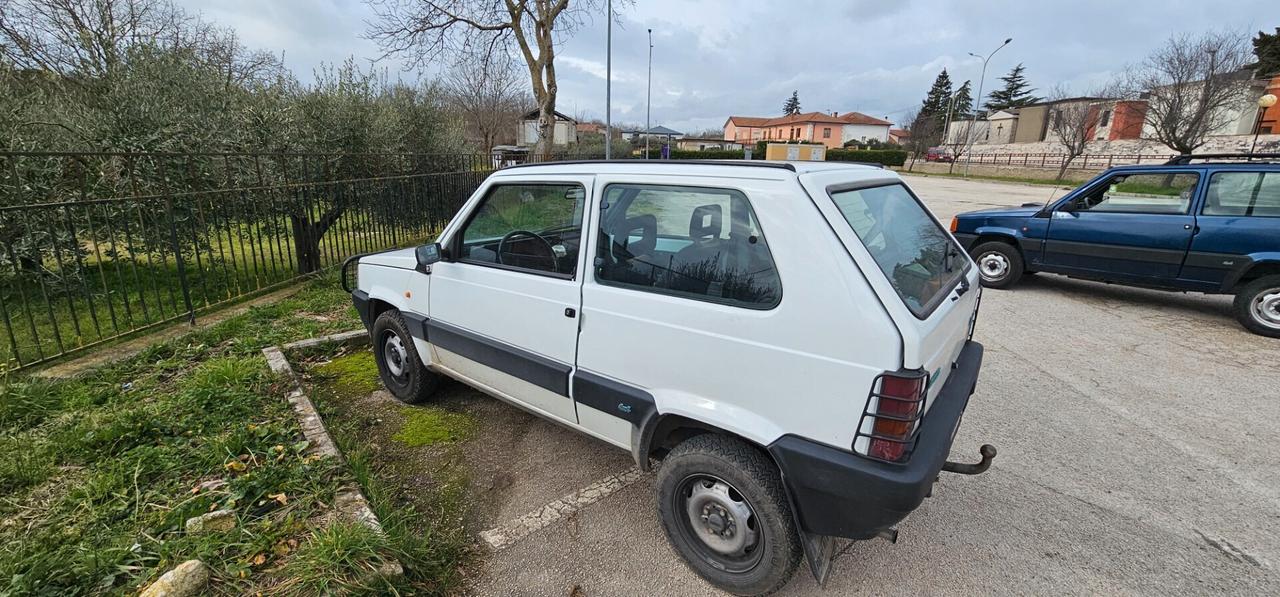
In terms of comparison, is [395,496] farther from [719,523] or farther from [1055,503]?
[1055,503]

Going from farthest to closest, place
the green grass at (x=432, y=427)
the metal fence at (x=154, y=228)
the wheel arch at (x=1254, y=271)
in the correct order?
the wheel arch at (x=1254, y=271) < the metal fence at (x=154, y=228) < the green grass at (x=432, y=427)

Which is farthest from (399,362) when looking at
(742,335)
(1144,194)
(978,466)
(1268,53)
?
(1268,53)

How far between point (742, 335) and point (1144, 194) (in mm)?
7202

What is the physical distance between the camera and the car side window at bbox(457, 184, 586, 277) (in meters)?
2.79

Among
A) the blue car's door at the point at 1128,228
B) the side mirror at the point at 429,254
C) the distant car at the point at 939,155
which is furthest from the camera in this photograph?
the distant car at the point at 939,155

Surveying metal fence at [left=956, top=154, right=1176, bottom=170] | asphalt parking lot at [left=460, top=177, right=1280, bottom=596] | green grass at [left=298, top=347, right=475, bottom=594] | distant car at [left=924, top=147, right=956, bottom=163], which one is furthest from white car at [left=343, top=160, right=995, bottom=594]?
distant car at [left=924, top=147, right=956, bottom=163]

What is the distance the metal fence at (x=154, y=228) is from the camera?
5051 millimetres

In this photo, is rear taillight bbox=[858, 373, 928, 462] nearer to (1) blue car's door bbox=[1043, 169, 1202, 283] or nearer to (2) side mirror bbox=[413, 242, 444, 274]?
(2) side mirror bbox=[413, 242, 444, 274]

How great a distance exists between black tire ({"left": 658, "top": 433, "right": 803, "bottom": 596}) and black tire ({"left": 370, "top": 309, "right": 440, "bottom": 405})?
2154mm

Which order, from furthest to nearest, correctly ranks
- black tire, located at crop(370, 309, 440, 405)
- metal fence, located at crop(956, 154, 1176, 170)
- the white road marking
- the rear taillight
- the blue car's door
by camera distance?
1. metal fence, located at crop(956, 154, 1176, 170)
2. the blue car's door
3. black tire, located at crop(370, 309, 440, 405)
4. the white road marking
5. the rear taillight

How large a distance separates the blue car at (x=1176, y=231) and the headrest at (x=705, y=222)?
21.9ft

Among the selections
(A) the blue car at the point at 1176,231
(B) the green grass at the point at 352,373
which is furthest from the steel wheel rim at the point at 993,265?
(B) the green grass at the point at 352,373

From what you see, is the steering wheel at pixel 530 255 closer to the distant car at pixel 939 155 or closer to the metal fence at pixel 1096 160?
the metal fence at pixel 1096 160

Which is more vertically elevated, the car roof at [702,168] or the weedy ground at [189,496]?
the car roof at [702,168]
